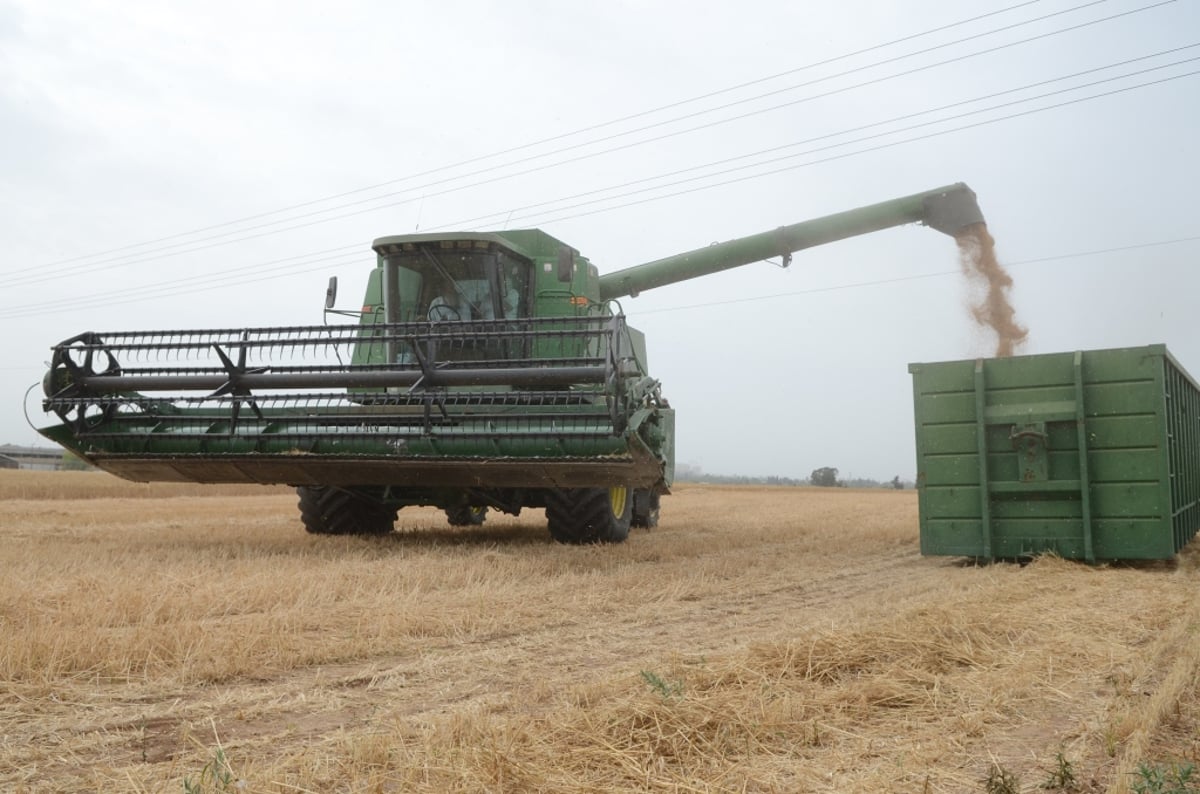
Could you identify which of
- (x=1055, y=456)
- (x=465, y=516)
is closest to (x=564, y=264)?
(x=465, y=516)

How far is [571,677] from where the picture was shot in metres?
3.37

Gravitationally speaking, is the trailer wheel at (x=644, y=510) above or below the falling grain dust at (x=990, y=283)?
below

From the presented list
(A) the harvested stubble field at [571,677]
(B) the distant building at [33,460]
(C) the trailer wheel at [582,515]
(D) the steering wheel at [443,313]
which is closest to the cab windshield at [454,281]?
(D) the steering wheel at [443,313]

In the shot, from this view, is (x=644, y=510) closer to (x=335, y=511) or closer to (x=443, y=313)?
(x=335, y=511)

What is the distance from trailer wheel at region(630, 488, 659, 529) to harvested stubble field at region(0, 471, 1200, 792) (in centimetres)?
505

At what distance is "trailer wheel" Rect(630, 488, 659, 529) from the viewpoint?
37.7 feet

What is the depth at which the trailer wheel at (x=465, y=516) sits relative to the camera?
10.1 meters

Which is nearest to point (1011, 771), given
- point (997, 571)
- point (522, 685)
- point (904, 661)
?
point (904, 661)

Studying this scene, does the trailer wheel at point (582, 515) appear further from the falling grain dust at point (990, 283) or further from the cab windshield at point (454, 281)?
the falling grain dust at point (990, 283)

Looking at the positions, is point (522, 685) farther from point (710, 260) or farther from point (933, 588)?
point (710, 260)

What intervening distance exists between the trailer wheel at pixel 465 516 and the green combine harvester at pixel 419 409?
156cm

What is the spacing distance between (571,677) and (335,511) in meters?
5.73

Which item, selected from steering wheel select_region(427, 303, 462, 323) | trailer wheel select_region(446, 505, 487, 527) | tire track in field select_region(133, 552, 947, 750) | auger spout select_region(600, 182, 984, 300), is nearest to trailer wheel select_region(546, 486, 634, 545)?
steering wheel select_region(427, 303, 462, 323)

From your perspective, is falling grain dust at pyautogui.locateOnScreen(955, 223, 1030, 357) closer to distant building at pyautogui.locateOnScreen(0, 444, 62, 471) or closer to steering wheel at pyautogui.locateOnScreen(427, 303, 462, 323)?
steering wheel at pyautogui.locateOnScreen(427, 303, 462, 323)
